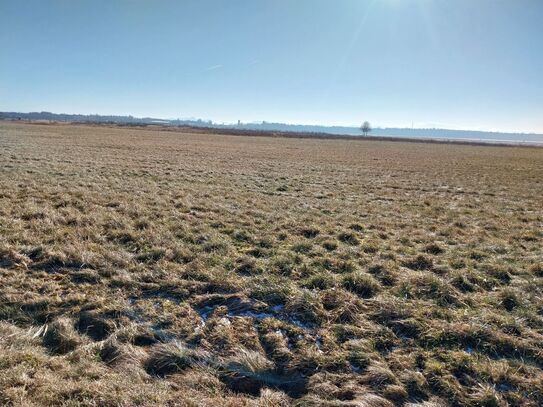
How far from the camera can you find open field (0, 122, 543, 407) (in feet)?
10.8


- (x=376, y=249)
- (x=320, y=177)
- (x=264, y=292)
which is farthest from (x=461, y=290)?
(x=320, y=177)

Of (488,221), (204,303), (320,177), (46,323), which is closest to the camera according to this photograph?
(46,323)

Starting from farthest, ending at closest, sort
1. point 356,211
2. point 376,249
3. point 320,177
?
point 320,177 → point 356,211 → point 376,249

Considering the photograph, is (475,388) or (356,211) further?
(356,211)

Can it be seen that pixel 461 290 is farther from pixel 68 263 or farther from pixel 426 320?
pixel 68 263

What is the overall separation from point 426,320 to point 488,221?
784cm

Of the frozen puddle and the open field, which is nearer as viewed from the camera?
the open field

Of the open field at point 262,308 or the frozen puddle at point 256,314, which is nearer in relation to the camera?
the open field at point 262,308

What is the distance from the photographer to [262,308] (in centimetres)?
482

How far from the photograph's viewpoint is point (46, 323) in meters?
4.13

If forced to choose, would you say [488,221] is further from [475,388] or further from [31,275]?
[31,275]

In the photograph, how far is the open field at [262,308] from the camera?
10.8ft

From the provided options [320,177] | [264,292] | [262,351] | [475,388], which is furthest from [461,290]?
[320,177]

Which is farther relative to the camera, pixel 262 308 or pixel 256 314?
pixel 262 308
